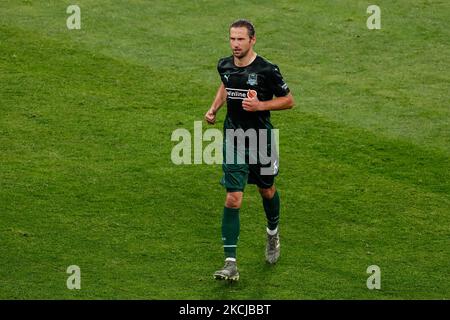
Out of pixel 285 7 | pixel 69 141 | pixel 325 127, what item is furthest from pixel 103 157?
pixel 285 7

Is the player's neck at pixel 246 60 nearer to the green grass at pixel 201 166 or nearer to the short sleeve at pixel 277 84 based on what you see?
the short sleeve at pixel 277 84

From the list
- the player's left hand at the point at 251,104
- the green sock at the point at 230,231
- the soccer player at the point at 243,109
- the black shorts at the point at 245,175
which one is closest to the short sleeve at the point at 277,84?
the soccer player at the point at 243,109

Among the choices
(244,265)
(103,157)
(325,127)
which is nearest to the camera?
(244,265)

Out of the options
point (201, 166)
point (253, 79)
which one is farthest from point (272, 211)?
point (201, 166)

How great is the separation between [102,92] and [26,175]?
2695mm

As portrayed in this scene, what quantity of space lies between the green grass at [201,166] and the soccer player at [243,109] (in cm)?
52

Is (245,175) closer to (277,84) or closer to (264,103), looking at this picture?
(264,103)

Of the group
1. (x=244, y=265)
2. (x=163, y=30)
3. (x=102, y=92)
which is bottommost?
(x=244, y=265)

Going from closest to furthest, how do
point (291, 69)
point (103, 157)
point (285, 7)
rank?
point (103, 157)
point (291, 69)
point (285, 7)

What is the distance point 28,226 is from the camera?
11.4 meters

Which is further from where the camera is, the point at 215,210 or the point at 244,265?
the point at 215,210

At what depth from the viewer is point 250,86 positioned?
34.6 feet

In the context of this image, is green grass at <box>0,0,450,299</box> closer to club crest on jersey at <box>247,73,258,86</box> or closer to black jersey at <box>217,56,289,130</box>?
black jersey at <box>217,56,289,130</box>

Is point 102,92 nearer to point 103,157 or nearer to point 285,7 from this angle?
point 103,157
